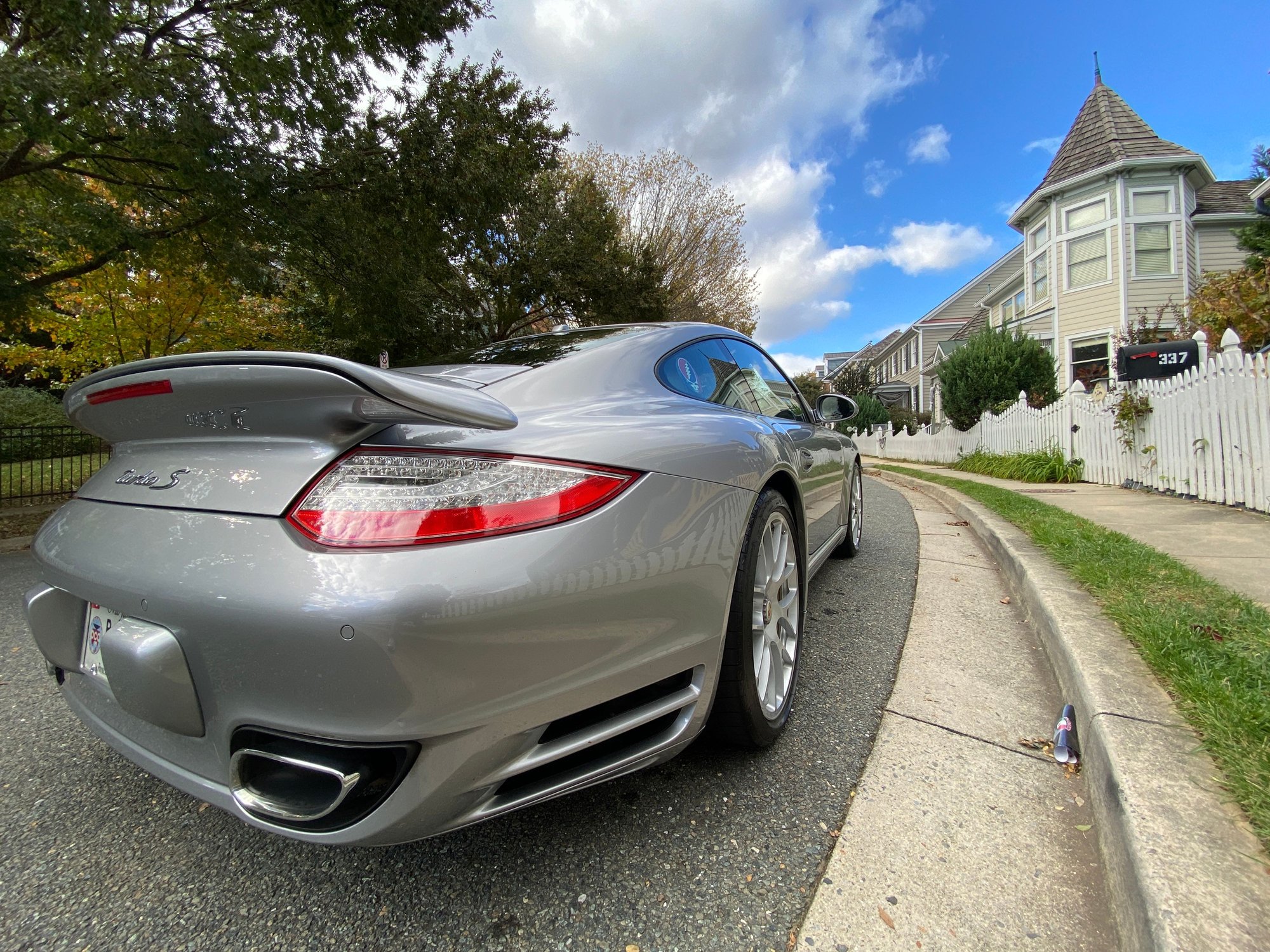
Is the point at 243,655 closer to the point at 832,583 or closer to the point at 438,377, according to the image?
the point at 438,377

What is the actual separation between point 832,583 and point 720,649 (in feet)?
8.01

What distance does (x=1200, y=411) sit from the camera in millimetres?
5484

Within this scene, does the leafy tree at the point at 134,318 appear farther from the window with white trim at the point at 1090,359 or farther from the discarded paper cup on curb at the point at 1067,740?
the window with white trim at the point at 1090,359

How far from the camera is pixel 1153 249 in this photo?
50.9 feet

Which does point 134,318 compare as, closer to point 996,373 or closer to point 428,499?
point 428,499

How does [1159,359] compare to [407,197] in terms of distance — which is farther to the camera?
[407,197]

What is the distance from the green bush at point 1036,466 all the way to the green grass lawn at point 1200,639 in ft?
17.9

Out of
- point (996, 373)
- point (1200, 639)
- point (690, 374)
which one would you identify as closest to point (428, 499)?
point (690, 374)

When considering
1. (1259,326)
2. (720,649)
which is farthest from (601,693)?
(1259,326)

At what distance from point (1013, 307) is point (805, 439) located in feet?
76.6

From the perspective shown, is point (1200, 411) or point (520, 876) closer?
point (520, 876)

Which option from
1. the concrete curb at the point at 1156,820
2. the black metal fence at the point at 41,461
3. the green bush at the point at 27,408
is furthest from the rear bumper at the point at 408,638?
the green bush at the point at 27,408

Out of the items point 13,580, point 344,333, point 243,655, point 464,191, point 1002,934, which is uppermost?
point 464,191

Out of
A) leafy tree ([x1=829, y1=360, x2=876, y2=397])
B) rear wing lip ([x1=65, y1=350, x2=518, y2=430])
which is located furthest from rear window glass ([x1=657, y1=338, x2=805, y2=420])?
leafy tree ([x1=829, y1=360, x2=876, y2=397])
